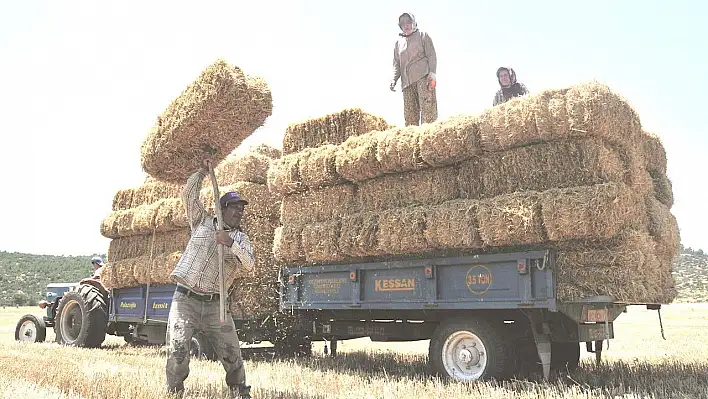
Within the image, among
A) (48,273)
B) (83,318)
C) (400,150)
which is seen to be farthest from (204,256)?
(48,273)

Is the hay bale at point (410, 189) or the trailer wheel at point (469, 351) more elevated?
the hay bale at point (410, 189)

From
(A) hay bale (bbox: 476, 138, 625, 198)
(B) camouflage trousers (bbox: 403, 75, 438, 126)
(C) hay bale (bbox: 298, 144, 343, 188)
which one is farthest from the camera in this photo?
(B) camouflage trousers (bbox: 403, 75, 438, 126)

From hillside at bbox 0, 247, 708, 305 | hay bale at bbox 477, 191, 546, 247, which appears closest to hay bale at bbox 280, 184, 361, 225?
hay bale at bbox 477, 191, 546, 247

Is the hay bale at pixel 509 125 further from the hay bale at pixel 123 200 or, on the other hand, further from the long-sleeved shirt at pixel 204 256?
the hay bale at pixel 123 200

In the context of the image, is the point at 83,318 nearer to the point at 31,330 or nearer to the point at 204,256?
the point at 31,330

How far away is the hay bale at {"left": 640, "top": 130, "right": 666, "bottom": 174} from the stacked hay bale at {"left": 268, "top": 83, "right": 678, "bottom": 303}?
22mm

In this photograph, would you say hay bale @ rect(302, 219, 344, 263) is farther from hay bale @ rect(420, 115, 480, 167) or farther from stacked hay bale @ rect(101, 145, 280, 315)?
hay bale @ rect(420, 115, 480, 167)

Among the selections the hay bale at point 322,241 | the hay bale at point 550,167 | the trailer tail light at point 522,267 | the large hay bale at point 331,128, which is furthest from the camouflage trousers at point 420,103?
the trailer tail light at point 522,267

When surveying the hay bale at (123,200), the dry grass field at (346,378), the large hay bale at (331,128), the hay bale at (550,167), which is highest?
the large hay bale at (331,128)

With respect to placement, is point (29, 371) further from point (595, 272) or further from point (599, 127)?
point (599, 127)

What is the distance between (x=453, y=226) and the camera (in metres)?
7.50

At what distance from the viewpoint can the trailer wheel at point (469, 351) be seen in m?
7.15

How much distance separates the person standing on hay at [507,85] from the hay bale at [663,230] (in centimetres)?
293

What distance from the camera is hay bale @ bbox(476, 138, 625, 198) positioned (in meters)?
6.82
